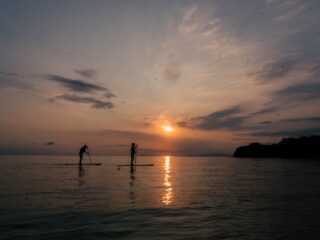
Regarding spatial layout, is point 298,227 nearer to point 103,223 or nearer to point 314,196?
point 103,223

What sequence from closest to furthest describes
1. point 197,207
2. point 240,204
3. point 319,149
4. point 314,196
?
1. point 197,207
2. point 240,204
3. point 314,196
4. point 319,149

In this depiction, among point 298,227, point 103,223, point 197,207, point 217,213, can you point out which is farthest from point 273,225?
point 103,223

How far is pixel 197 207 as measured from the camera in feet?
50.3

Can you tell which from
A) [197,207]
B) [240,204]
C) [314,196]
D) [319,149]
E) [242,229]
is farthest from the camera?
[319,149]

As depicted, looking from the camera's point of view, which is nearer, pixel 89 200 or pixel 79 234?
pixel 79 234

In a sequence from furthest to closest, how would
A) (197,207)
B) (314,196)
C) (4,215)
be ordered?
(314,196), (197,207), (4,215)

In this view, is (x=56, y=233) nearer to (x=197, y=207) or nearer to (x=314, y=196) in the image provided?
(x=197, y=207)

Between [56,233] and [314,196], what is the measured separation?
15.6 meters

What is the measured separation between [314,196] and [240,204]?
20.0ft

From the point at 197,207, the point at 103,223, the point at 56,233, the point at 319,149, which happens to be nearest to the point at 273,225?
the point at 197,207

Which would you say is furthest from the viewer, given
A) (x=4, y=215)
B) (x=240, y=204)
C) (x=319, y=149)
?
(x=319, y=149)

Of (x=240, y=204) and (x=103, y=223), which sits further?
(x=240, y=204)

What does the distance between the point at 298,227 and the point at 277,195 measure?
8808mm

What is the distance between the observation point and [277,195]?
19.9 metres
